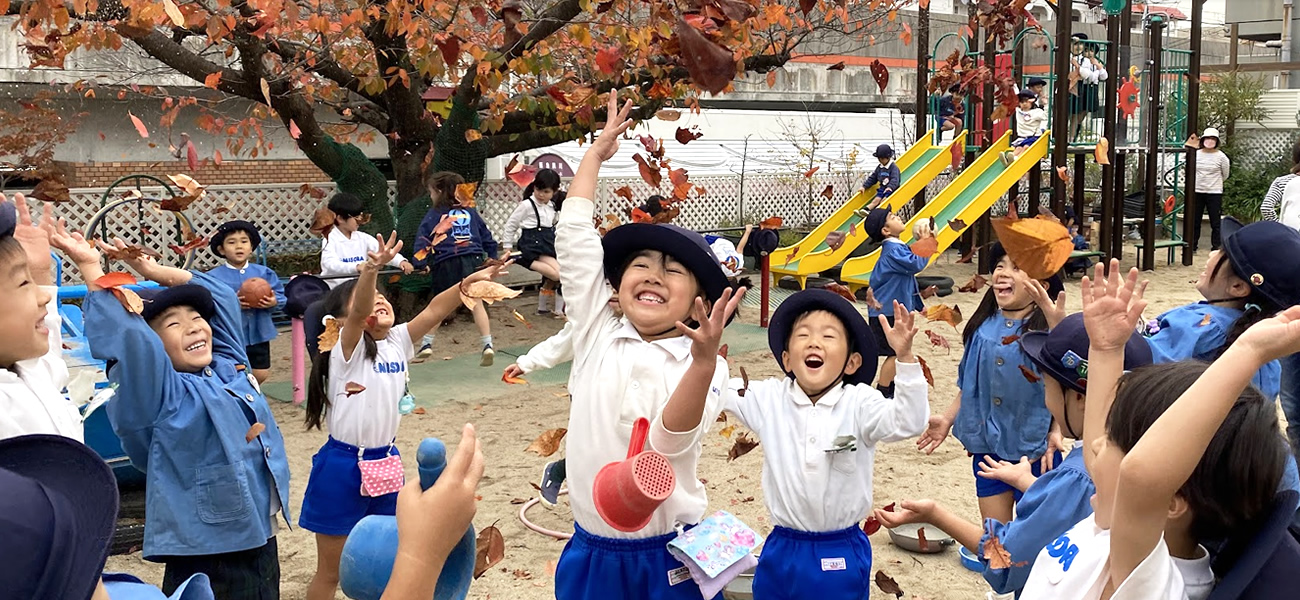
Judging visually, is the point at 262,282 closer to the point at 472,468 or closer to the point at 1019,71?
the point at 472,468

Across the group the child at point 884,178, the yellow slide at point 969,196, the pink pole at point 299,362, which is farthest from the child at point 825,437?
the child at point 884,178

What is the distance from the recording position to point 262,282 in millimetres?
6602

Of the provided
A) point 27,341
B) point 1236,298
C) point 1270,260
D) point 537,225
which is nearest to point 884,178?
point 537,225

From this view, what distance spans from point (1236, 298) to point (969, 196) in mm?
8865

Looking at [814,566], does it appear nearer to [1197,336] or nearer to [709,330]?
[709,330]

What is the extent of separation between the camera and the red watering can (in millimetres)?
2377

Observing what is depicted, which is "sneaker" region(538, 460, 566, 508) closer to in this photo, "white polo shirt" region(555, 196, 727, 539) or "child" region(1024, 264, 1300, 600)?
"white polo shirt" region(555, 196, 727, 539)

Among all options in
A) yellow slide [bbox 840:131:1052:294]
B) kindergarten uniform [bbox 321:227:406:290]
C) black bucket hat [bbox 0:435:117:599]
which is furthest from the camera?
yellow slide [bbox 840:131:1052:294]

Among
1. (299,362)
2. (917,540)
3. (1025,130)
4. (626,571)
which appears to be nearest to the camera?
(626,571)

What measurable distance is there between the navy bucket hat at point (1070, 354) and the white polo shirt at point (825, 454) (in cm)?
48

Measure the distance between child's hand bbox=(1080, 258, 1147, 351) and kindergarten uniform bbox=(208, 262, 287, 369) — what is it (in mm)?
5326

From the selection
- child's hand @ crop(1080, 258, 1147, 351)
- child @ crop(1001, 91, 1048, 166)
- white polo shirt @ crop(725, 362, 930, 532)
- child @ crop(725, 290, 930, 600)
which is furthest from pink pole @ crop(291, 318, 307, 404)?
child @ crop(1001, 91, 1048, 166)

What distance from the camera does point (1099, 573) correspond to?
188 cm

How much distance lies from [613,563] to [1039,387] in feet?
6.55
